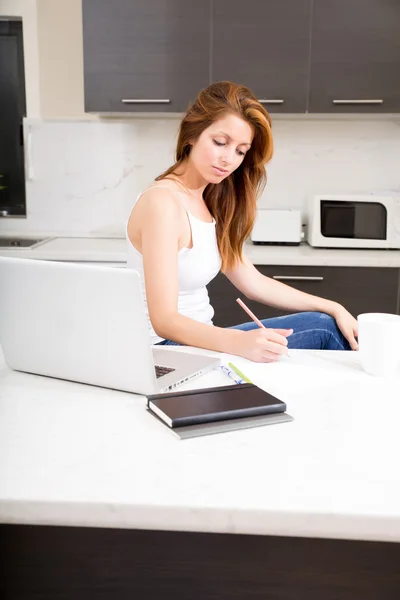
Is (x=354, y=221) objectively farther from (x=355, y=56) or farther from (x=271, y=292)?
(x=271, y=292)

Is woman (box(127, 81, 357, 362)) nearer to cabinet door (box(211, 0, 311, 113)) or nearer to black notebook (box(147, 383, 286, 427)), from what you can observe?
black notebook (box(147, 383, 286, 427))

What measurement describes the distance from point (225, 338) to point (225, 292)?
147cm

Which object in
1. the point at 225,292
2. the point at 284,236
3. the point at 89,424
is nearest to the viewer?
the point at 89,424

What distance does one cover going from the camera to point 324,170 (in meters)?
3.32

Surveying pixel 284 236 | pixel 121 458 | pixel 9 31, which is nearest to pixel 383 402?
pixel 121 458

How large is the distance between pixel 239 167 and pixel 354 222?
1158 millimetres

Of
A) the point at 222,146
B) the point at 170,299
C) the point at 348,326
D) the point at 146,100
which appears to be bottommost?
the point at 348,326

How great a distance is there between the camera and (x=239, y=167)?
2021 millimetres

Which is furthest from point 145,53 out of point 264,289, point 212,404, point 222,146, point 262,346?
point 212,404

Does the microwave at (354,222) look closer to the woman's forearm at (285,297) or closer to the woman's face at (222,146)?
the woman's forearm at (285,297)

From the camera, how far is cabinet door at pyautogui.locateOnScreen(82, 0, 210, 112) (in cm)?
285

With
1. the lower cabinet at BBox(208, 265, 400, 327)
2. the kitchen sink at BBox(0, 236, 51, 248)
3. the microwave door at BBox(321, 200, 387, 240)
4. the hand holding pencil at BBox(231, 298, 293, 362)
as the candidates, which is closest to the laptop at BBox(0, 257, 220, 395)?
the hand holding pencil at BBox(231, 298, 293, 362)

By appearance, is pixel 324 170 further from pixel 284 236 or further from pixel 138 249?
pixel 138 249

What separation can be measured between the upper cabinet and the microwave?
405mm
